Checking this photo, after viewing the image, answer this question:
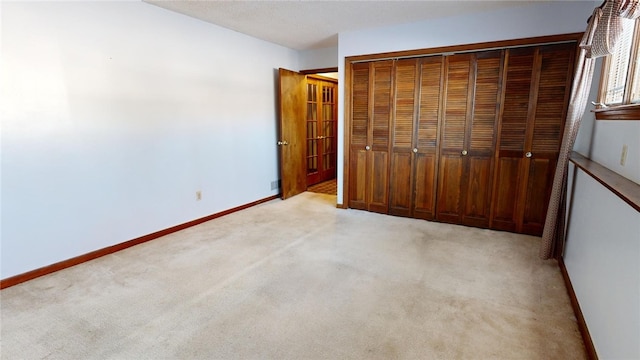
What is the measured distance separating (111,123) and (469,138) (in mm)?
3608

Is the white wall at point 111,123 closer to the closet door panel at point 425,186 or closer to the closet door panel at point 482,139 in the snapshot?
the closet door panel at point 425,186

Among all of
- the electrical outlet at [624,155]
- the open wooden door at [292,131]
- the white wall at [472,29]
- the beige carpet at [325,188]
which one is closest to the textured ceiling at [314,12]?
the white wall at [472,29]

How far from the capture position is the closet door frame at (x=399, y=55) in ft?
10.4

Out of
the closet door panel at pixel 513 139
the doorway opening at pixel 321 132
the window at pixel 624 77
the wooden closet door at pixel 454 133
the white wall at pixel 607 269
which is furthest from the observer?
the doorway opening at pixel 321 132

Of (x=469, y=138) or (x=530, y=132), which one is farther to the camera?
(x=469, y=138)

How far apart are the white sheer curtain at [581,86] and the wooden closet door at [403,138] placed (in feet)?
4.99

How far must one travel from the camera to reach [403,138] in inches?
158

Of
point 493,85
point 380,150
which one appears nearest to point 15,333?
point 380,150

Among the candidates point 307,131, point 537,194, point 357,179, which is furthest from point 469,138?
point 307,131

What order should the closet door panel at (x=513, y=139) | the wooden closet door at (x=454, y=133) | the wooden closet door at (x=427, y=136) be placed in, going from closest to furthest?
1. the closet door panel at (x=513, y=139)
2. the wooden closet door at (x=454, y=133)
3. the wooden closet door at (x=427, y=136)

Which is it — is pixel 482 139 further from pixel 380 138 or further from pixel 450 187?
pixel 380 138

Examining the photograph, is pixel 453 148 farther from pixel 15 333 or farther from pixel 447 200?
pixel 15 333

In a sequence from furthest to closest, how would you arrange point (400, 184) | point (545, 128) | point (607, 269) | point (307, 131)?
point (307, 131), point (400, 184), point (545, 128), point (607, 269)

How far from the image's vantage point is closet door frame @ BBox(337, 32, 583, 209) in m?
3.18
